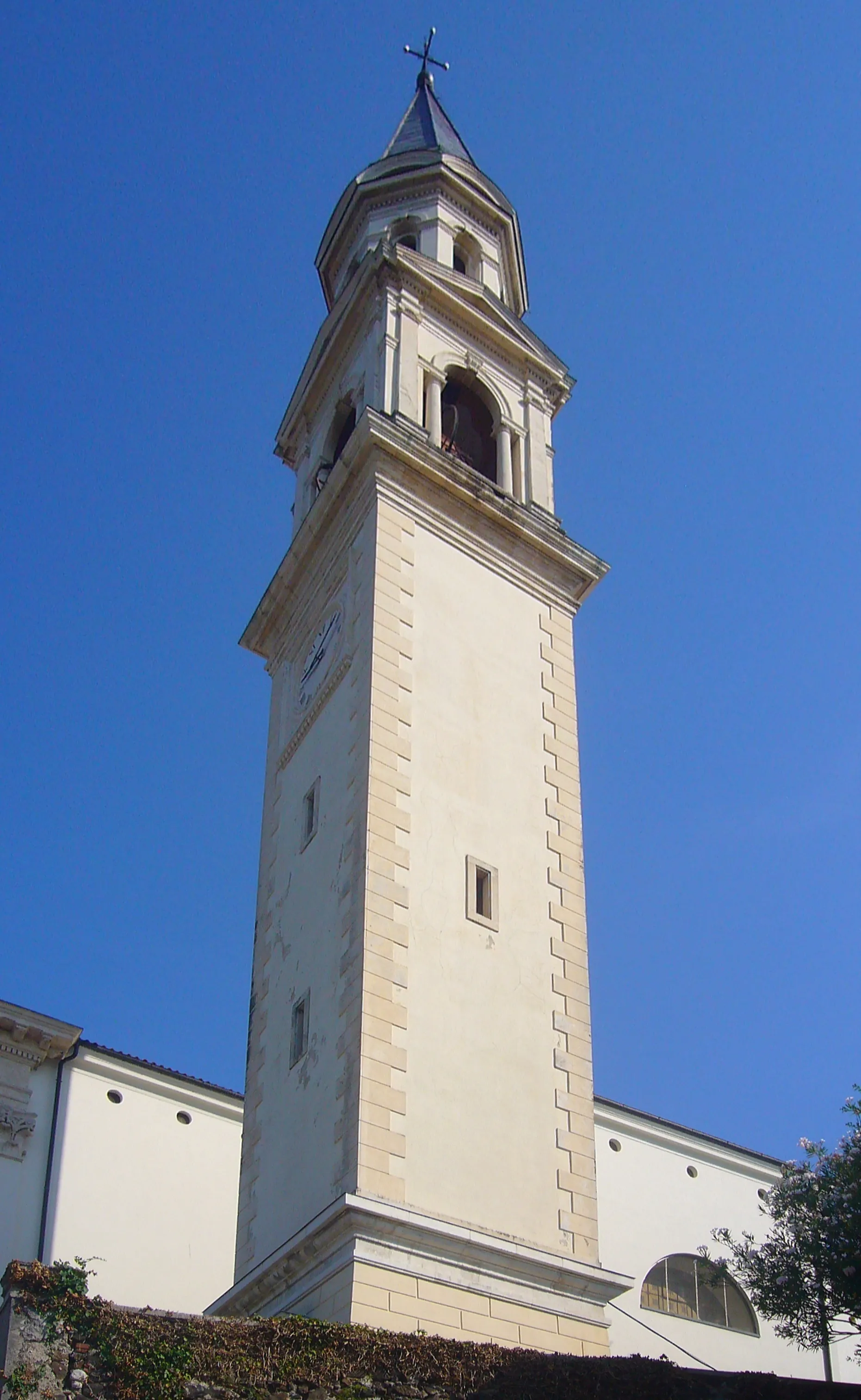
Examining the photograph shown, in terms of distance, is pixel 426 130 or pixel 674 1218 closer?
pixel 674 1218

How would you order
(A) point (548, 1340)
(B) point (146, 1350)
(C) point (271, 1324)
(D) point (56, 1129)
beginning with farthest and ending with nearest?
(D) point (56, 1129)
(A) point (548, 1340)
(C) point (271, 1324)
(B) point (146, 1350)

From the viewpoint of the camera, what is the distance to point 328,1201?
18.8m

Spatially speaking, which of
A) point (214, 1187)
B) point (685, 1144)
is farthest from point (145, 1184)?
point (685, 1144)

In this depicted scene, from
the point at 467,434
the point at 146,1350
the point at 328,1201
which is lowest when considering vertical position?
the point at 146,1350

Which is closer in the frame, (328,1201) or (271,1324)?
(271,1324)

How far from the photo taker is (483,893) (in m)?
22.2

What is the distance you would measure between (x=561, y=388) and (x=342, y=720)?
35.6ft

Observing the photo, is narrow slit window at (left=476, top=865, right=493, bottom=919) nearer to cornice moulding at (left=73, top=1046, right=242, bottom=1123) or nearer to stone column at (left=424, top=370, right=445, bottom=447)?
stone column at (left=424, top=370, right=445, bottom=447)

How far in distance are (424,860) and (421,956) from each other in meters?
1.50

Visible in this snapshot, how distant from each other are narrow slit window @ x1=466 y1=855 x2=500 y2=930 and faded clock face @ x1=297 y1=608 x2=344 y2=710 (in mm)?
4583

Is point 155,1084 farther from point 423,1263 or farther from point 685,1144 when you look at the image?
point 685,1144

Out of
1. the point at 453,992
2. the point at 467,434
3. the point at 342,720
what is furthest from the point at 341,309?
the point at 453,992

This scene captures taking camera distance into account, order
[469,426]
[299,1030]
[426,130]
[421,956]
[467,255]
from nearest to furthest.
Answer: [421,956] → [299,1030] → [469,426] → [467,255] → [426,130]

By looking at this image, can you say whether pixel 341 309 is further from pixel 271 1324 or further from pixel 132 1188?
pixel 271 1324
